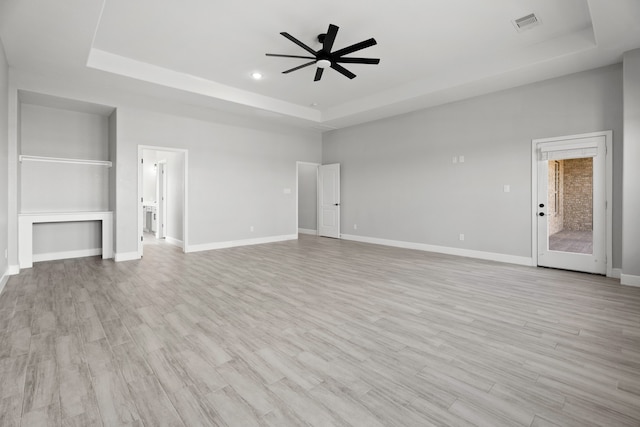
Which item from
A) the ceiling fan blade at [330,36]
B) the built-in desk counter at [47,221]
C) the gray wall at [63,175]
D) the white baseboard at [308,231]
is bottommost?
the white baseboard at [308,231]

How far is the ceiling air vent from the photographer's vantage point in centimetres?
367

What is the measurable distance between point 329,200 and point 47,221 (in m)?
6.07

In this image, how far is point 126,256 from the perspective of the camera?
5.67m

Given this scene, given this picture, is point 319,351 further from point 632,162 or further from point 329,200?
point 329,200

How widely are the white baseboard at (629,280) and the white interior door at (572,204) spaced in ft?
1.60

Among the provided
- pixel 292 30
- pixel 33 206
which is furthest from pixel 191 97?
pixel 33 206

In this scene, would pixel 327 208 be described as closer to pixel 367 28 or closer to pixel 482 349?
pixel 367 28

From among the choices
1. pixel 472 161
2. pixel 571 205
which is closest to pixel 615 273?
pixel 571 205

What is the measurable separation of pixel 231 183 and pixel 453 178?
→ 4831 mm

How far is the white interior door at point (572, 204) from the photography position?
454cm

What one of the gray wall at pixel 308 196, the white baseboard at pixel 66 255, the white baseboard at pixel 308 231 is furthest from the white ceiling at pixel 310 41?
the white baseboard at pixel 308 231

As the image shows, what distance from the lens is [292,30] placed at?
3.92 metres

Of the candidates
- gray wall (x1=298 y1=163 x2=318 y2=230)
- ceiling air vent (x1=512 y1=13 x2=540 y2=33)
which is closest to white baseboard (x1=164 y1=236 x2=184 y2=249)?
gray wall (x1=298 y1=163 x2=318 y2=230)

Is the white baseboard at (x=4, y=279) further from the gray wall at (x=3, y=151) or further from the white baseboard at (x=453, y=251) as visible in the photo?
the white baseboard at (x=453, y=251)
